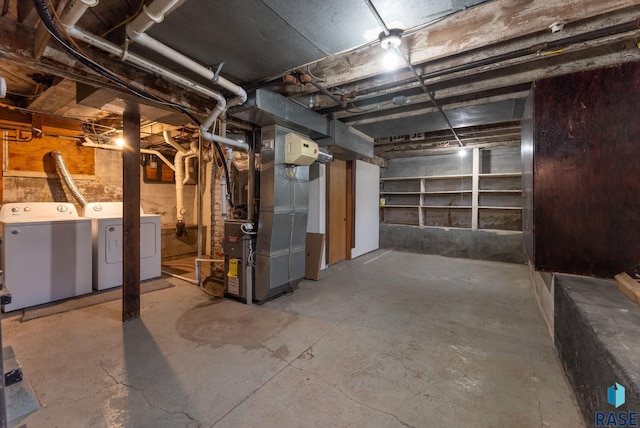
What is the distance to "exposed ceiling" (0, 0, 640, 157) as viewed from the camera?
1707 millimetres

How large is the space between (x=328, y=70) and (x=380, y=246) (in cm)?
507

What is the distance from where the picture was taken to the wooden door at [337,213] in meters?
4.91

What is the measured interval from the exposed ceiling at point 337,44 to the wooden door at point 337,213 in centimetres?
208

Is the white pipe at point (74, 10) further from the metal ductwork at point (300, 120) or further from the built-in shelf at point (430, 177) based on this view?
the built-in shelf at point (430, 177)

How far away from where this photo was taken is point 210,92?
Answer: 2410mm

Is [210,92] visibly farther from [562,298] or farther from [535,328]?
[535,328]

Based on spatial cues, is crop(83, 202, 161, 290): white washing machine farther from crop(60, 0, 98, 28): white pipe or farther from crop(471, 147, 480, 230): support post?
crop(471, 147, 480, 230): support post

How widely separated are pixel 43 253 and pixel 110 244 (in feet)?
2.08

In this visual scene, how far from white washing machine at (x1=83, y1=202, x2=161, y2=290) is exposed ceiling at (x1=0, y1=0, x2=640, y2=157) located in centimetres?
143

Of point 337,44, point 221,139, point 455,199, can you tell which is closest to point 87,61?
point 221,139

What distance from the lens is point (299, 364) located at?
6.51 feet

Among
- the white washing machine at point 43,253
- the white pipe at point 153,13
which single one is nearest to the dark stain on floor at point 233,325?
the white washing machine at point 43,253

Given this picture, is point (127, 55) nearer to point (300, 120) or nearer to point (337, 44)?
point (337, 44)

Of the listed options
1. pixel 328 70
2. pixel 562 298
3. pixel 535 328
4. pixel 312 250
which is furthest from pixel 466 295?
pixel 328 70
